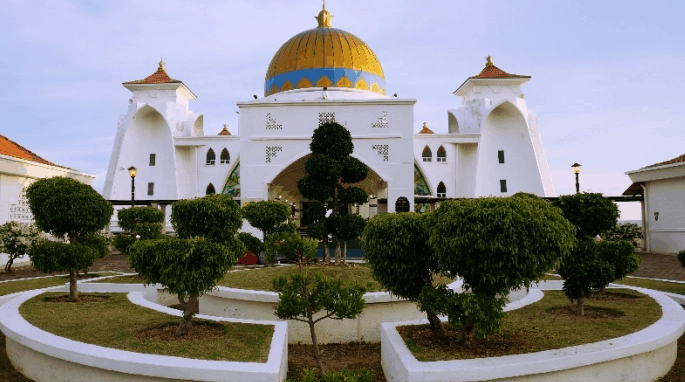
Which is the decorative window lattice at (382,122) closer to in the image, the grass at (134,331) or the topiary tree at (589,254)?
the topiary tree at (589,254)

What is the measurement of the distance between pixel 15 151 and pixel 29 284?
26.9ft

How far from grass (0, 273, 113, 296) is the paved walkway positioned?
14.3 metres

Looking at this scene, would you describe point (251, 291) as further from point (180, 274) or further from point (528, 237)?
point (528, 237)

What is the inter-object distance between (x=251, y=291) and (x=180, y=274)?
2837mm

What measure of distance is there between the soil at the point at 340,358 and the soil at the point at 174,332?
108 cm

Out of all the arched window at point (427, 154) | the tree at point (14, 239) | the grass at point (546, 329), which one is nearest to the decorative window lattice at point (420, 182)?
the arched window at point (427, 154)

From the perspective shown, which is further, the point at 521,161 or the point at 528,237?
the point at 521,161

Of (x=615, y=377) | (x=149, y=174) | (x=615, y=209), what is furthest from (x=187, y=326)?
(x=149, y=174)

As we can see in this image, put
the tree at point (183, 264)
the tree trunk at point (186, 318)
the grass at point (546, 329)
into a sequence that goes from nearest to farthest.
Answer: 1. the grass at point (546, 329)
2. the tree at point (183, 264)
3. the tree trunk at point (186, 318)

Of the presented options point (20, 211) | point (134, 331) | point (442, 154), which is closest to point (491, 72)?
point (442, 154)

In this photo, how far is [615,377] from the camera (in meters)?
5.03

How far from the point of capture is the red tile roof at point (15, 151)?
16516 mm

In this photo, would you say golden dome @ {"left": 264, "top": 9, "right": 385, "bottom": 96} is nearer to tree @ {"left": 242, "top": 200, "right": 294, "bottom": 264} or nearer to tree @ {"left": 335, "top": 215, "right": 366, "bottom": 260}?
tree @ {"left": 242, "top": 200, "right": 294, "bottom": 264}

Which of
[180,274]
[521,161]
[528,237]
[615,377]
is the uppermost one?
[521,161]
